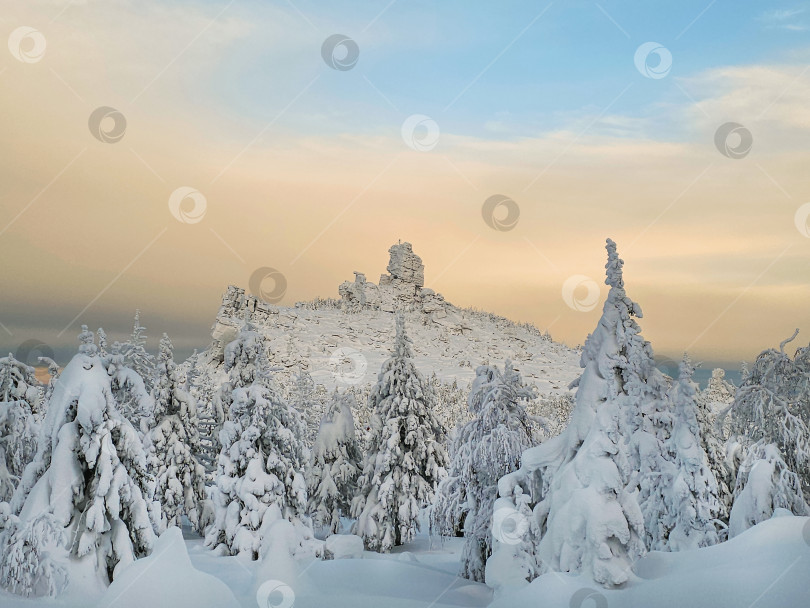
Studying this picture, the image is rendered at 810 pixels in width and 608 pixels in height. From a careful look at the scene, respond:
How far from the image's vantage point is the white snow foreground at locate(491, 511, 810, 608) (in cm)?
1116

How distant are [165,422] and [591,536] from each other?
25034 mm

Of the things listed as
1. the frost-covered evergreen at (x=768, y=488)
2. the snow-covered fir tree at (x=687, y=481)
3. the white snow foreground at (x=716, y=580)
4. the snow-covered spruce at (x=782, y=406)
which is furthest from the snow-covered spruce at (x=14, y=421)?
the snow-covered fir tree at (x=687, y=481)

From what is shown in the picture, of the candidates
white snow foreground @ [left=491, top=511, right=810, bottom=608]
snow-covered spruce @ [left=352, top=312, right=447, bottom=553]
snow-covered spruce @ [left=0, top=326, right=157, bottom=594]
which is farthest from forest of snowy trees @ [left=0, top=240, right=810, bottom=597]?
white snow foreground @ [left=491, top=511, right=810, bottom=608]

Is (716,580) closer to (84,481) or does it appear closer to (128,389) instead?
(84,481)

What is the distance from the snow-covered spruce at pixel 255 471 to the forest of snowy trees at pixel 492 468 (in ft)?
0.19

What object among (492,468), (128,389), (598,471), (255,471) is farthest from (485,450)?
(128,389)

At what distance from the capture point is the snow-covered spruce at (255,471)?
86.4 ft

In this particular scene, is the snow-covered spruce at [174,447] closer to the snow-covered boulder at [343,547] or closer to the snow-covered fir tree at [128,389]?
the snow-covered fir tree at [128,389]

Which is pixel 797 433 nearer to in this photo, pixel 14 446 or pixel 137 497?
pixel 137 497

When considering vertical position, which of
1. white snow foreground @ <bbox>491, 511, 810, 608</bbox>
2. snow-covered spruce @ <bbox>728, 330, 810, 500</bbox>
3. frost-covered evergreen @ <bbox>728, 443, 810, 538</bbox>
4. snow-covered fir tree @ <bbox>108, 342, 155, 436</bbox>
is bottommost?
white snow foreground @ <bbox>491, 511, 810, 608</bbox>

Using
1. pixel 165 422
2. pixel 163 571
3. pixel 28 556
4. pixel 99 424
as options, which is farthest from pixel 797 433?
pixel 165 422

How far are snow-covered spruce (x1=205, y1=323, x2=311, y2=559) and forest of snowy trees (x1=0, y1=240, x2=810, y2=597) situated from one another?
0.19 ft

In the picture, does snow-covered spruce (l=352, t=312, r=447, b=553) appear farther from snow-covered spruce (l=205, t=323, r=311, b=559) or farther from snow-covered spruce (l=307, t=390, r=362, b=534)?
snow-covered spruce (l=205, t=323, r=311, b=559)

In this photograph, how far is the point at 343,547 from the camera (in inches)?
1099
